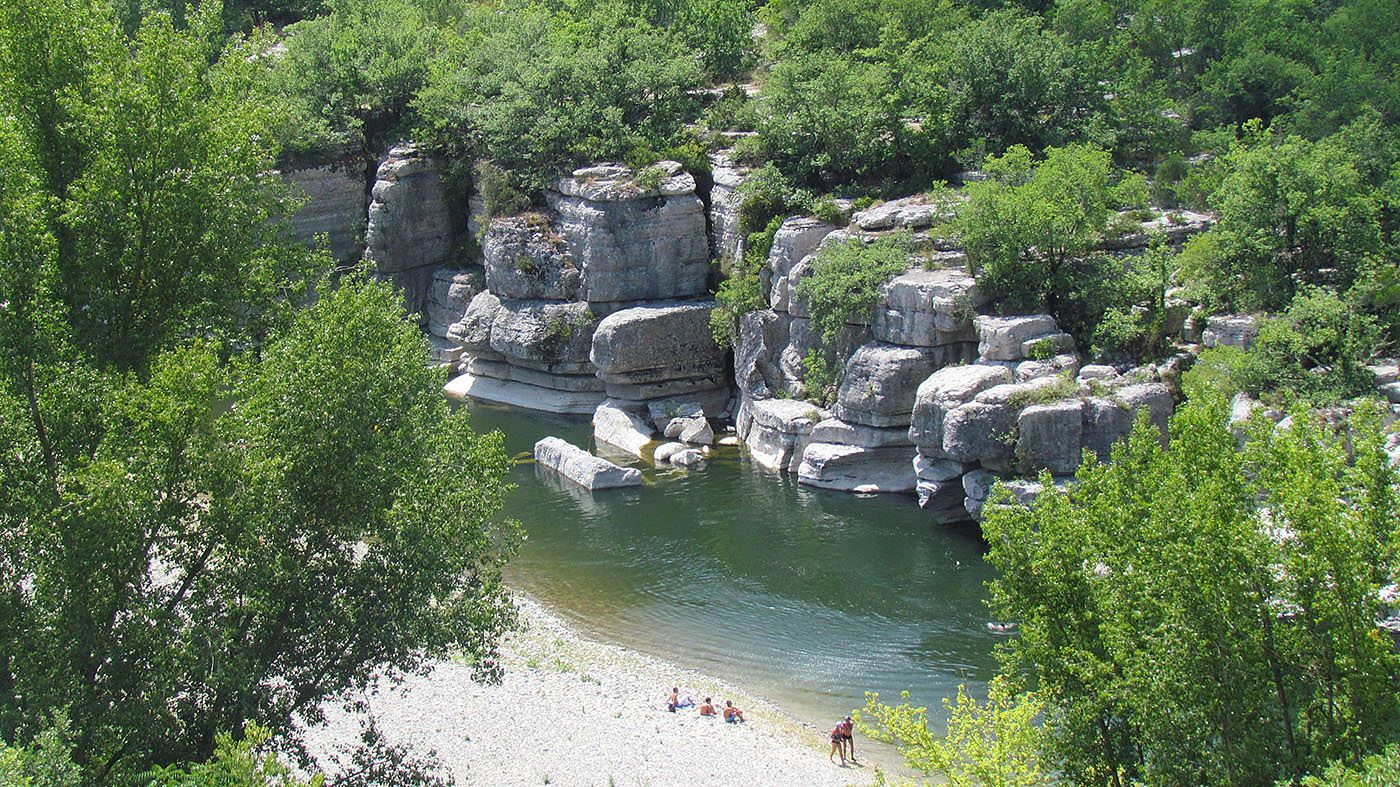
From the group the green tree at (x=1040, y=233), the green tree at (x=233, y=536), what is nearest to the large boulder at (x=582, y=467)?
the green tree at (x=1040, y=233)

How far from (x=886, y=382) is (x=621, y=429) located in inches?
409

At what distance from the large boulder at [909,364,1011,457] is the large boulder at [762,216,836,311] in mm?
8267

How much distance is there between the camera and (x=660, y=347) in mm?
44188

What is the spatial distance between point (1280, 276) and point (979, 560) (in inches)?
421

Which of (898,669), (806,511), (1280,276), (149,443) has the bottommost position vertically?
(806,511)

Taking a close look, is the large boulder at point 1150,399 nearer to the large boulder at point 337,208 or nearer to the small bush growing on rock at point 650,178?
the small bush growing on rock at point 650,178

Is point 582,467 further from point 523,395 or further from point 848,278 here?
point 848,278

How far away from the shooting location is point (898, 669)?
88.7ft

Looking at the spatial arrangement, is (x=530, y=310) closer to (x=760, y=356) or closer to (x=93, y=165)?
(x=760, y=356)

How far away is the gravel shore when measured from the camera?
75.5 feet

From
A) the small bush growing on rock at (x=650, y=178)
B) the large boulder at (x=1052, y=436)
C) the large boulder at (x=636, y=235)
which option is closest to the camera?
the large boulder at (x=1052, y=436)

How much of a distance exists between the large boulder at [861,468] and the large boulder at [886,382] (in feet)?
3.12

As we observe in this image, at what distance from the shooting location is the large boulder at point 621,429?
41688 mm

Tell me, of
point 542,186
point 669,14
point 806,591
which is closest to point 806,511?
point 806,591
